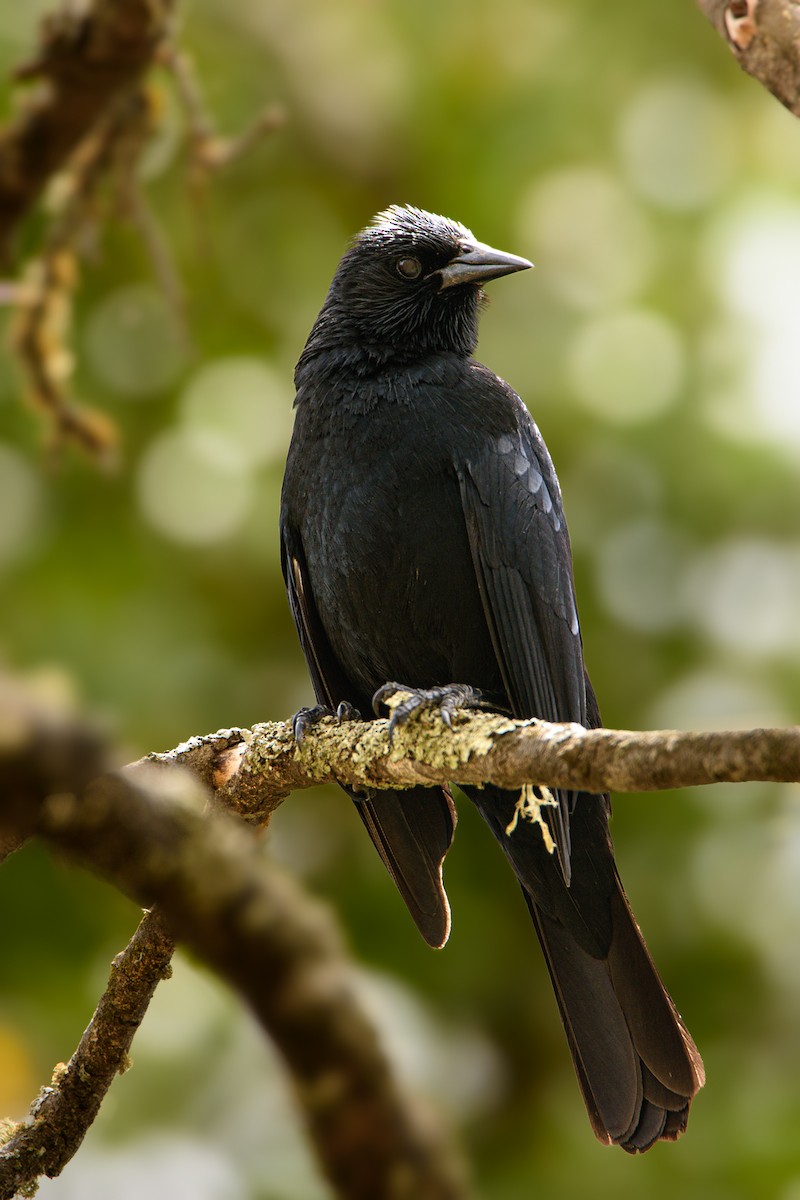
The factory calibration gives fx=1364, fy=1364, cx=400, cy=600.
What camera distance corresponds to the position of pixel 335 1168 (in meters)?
1.34

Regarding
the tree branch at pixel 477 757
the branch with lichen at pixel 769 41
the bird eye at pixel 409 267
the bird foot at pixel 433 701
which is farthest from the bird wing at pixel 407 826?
the branch with lichen at pixel 769 41

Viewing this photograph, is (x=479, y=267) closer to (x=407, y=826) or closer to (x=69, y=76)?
(x=69, y=76)

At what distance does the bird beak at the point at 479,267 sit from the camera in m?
4.29

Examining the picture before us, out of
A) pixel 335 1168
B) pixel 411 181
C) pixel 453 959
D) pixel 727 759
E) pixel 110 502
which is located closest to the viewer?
pixel 335 1168

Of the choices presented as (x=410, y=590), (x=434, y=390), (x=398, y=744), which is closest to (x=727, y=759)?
(x=398, y=744)

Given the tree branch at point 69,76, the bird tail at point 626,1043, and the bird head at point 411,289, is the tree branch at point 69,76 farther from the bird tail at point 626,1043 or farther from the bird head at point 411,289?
the bird tail at point 626,1043

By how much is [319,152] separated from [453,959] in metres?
3.81

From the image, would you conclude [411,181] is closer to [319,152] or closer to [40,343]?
[319,152]

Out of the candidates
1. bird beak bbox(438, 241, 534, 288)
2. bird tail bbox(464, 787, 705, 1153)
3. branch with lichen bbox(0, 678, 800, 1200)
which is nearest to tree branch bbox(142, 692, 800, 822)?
branch with lichen bbox(0, 678, 800, 1200)

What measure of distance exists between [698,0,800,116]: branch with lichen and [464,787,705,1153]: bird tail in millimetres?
1899

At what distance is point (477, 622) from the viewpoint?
3.71m

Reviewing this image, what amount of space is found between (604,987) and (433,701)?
1.16 meters

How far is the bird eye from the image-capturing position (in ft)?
14.3

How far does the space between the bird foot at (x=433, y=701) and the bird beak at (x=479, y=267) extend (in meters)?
1.40
